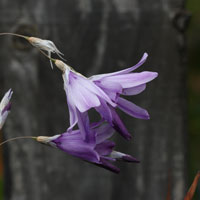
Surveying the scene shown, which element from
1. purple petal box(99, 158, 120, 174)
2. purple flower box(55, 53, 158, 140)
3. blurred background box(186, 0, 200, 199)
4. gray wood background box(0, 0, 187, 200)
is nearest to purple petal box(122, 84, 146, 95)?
purple flower box(55, 53, 158, 140)

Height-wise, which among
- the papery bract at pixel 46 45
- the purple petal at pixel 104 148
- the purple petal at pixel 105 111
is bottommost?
the purple petal at pixel 104 148

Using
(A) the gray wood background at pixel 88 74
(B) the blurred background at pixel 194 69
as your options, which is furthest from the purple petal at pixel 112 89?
(B) the blurred background at pixel 194 69

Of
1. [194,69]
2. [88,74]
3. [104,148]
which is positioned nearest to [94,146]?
[104,148]

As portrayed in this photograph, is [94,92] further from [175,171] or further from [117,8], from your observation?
[175,171]

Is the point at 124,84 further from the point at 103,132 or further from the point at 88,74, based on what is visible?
the point at 88,74

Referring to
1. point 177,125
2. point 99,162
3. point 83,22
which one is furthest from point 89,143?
point 177,125

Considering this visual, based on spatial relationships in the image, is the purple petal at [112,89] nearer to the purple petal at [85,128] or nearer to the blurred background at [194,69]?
the purple petal at [85,128]
